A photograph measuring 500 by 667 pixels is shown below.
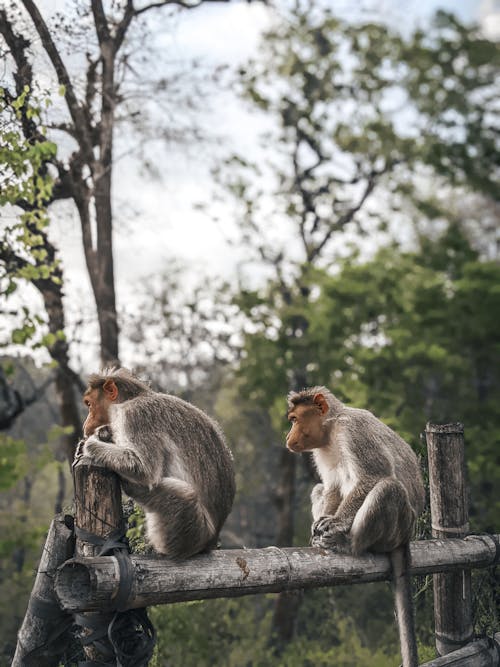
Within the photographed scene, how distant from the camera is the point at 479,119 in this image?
1628 centimetres

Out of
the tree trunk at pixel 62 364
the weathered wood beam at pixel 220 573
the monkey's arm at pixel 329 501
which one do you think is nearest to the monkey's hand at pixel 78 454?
the weathered wood beam at pixel 220 573

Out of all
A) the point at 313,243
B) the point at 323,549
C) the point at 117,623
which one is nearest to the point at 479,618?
the point at 323,549

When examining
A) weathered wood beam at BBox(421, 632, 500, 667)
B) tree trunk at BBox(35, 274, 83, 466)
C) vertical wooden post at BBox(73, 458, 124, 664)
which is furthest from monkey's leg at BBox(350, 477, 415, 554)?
tree trunk at BBox(35, 274, 83, 466)

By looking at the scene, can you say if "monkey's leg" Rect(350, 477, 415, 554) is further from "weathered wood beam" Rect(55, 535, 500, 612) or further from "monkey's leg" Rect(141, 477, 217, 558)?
"monkey's leg" Rect(141, 477, 217, 558)

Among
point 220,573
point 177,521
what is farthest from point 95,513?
point 220,573

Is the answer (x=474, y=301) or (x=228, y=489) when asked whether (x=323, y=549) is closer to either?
(x=228, y=489)

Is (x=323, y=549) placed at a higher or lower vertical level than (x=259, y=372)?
lower

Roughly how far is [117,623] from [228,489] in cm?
86

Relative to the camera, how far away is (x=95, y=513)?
10.0ft

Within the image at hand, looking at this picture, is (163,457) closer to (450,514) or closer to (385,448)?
(385,448)

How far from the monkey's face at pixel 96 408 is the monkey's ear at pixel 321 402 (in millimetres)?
1183

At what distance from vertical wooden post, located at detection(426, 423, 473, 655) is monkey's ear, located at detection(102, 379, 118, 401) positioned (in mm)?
2255

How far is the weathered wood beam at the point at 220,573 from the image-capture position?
281cm

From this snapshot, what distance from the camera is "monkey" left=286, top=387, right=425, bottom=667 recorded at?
3762mm
